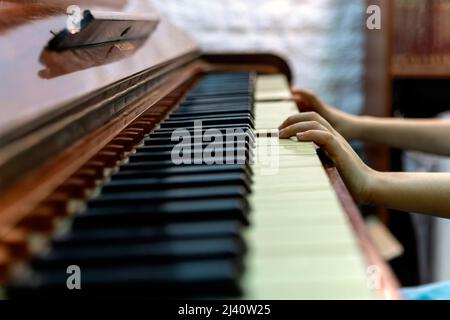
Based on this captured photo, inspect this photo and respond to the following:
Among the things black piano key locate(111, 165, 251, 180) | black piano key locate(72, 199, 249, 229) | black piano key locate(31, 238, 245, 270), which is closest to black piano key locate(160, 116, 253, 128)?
black piano key locate(111, 165, 251, 180)

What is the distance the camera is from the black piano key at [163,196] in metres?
0.73

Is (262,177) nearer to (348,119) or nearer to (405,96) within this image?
(348,119)

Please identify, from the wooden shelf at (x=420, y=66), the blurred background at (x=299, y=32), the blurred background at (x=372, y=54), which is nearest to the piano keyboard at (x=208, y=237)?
the blurred background at (x=372, y=54)

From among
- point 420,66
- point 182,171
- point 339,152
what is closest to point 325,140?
point 339,152

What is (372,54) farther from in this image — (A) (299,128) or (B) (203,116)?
(A) (299,128)

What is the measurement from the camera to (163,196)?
29.9 inches

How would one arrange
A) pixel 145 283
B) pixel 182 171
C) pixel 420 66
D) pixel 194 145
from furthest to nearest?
pixel 420 66 → pixel 194 145 → pixel 182 171 → pixel 145 283

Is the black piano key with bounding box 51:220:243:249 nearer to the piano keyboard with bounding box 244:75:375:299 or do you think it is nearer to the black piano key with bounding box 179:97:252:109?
the piano keyboard with bounding box 244:75:375:299

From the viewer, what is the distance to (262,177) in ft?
2.84

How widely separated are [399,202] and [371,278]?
21.0 inches

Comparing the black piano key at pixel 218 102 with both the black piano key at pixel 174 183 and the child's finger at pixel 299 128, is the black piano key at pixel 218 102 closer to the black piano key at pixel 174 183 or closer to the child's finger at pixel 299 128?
the child's finger at pixel 299 128

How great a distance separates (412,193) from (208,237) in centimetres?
57

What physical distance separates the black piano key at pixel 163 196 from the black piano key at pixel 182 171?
6 centimetres
